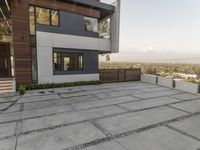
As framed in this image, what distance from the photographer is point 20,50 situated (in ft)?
33.4

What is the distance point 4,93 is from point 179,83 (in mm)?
13169

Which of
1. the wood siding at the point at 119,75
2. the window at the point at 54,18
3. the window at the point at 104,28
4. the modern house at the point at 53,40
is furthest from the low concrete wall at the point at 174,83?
Answer: the window at the point at 54,18

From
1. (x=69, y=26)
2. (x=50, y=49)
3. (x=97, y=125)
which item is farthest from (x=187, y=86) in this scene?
(x=50, y=49)

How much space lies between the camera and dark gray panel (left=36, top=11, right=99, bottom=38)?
11.3 metres

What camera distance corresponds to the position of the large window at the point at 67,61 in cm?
1183

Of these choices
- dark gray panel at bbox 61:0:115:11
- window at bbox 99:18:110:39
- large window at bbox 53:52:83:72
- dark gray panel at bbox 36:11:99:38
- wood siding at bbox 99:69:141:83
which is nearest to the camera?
dark gray panel at bbox 36:11:99:38

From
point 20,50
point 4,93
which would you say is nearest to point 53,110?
point 4,93

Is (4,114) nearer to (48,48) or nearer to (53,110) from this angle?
(53,110)

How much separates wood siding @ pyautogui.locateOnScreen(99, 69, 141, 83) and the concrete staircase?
24.6 feet

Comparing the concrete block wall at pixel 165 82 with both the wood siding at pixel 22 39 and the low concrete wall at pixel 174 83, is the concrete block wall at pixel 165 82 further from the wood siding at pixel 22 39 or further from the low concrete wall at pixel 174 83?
the wood siding at pixel 22 39

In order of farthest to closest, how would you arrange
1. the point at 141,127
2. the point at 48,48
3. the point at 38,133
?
the point at 48,48 → the point at 141,127 → the point at 38,133

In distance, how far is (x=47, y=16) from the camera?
11.2 metres

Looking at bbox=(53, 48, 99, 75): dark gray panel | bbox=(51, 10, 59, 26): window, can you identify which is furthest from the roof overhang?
bbox=(53, 48, 99, 75): dark gray panel

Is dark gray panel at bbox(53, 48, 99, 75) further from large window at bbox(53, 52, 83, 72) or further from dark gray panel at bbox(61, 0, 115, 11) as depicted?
dark gray panel at bbox(61, 0, 115, 11)
